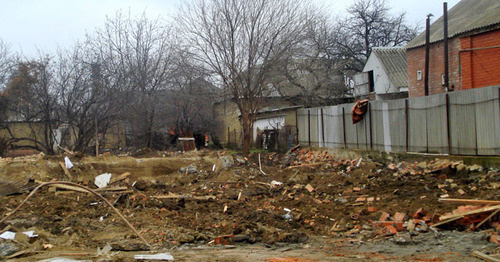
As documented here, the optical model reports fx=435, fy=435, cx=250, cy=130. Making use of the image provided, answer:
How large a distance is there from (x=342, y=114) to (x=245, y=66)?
4947 mm

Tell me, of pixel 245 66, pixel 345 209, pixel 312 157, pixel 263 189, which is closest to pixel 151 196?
pixel 263 189

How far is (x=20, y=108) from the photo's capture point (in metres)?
19.7

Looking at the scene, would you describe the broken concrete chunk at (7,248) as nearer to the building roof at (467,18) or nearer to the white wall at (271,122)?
the building roof at (467,18)

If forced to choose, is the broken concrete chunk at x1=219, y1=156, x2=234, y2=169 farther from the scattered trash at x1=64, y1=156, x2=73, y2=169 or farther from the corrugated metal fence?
the scattered trash at x1=64, y1=156, x2=73, y2=169

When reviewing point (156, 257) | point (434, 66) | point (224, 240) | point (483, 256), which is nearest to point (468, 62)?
point (434, 66)

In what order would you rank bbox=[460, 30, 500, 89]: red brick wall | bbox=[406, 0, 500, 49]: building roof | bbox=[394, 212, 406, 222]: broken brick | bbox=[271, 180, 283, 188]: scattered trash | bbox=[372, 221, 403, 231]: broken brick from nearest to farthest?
1. bbox=[372, 221, 403, 231]: broken brick
2. bbox=[394, 212, 406, 222]: broken brick
3. bbox=[271, 180, 283, 188]: scattered trash
4. bbox=[460, 30, 500, 89]: red brick wall
5. bbox=[406, 0, 500, 49]: building roof

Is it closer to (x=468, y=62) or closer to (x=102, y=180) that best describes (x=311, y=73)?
(x=468, y=62)

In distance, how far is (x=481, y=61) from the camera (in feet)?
60.1

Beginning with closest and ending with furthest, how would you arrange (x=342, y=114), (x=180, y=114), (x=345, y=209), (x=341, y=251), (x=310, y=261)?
(x=310, y=261) < (x=341, y=251) < (x=345, y=209) < (x=342, y=114) < (x=180, y=114)

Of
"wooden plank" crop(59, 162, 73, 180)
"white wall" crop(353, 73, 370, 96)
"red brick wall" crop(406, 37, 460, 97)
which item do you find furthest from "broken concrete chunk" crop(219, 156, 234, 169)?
"white wall" crop(353, 73, 370, 96)

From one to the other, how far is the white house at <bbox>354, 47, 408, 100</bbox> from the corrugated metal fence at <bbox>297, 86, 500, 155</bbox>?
1255 centimetres

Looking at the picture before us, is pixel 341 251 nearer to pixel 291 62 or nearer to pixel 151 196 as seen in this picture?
pixel 151 196

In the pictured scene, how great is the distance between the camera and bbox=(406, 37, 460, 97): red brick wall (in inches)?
784

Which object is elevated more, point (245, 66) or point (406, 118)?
point (245, 66)
